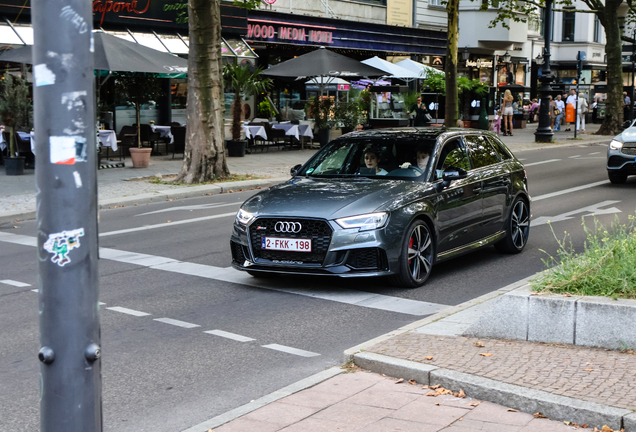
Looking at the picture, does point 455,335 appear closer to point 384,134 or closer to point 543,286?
point 543,286

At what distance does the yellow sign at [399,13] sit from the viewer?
38531 mm

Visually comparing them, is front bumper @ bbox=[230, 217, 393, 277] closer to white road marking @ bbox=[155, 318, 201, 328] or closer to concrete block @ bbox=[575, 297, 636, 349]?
white road marking @ bbox=[155, 318, 201, 328]

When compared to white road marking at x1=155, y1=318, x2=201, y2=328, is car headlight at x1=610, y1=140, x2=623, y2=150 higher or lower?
higher

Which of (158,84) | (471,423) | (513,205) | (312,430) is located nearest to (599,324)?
(471,423)

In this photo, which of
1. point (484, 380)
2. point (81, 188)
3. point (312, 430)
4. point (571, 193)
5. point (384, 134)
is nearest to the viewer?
point (81, 188)

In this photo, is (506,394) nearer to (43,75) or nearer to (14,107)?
(43,75)

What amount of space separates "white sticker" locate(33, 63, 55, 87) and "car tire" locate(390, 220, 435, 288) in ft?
17.6

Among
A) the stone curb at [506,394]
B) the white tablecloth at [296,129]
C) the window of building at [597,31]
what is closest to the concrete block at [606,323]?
the stone curb at [506,394]

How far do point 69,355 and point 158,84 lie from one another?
20.2 m

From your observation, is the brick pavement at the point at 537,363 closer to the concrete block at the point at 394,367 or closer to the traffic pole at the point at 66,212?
the concrete block at the point at 394,367

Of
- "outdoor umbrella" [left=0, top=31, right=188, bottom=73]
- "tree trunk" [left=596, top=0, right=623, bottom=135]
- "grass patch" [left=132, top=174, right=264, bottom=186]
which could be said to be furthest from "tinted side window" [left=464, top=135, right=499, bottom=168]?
"tree trunk" [left=596, top=0, right=623, bottom=135]

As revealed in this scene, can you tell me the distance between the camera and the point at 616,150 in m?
17.7

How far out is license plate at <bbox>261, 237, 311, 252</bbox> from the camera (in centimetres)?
785

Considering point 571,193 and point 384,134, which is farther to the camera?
point 571,193
